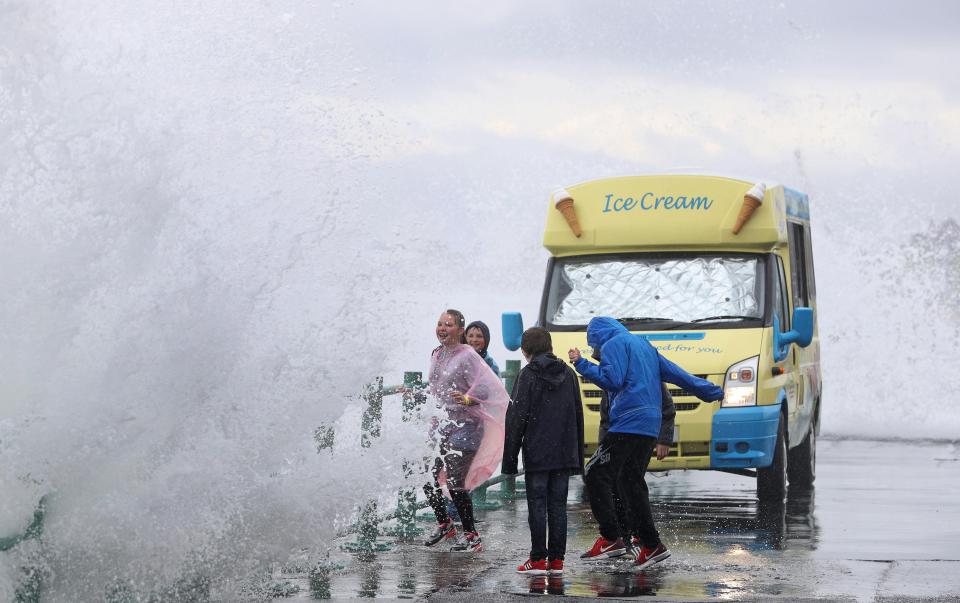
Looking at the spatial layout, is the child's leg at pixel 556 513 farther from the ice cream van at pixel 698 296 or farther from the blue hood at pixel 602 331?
the ice cream van at pixel 698 296

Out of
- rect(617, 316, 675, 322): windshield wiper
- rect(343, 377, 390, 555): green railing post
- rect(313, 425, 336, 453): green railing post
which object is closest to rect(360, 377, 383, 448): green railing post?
rect(343, 377, 390, 555): green railing post

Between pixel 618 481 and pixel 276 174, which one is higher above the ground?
pixel 276 174

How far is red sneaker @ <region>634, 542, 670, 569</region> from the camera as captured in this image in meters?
11.3

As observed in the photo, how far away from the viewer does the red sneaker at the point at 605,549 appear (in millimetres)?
11750

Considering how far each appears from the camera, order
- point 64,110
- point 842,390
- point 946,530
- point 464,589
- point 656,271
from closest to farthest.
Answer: point 64,110 → point 464,589 → point 946,530 → point 656,271 → point 842,390

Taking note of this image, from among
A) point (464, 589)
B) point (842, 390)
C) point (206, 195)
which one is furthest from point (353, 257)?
point (842, 390)

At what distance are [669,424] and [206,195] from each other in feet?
13.7

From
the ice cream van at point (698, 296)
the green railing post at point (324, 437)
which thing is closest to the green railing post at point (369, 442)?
the green railing post at point (324, 437)

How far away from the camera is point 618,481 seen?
38.9ft

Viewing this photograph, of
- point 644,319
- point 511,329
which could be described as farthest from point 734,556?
point 511,329

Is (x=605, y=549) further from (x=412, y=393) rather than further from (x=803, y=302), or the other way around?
(x=803, y=302)

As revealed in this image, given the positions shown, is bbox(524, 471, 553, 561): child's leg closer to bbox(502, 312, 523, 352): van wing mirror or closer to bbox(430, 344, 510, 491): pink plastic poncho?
bbox(430, 344, 510, 491): pink plastic poncho

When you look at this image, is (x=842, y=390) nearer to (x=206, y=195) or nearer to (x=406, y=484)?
(x=406, y=484)

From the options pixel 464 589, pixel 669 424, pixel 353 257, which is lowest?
pixel 464 589
